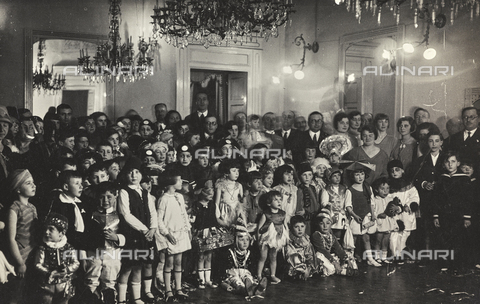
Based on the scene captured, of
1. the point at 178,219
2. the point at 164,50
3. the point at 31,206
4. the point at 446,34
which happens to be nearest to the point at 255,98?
the point at 164,50

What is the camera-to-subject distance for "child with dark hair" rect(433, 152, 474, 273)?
4242 millimetres

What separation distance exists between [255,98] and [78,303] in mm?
3224

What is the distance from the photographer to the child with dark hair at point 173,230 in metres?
3.48

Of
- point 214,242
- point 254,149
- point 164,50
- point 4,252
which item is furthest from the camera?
point 164,50

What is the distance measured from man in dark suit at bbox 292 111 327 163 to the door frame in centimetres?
87

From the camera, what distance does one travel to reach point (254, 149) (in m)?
4.42

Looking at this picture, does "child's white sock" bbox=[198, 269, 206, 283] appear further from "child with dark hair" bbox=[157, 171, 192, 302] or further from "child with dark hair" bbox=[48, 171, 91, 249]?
"child with dark hair" bbox=[48, 171, 91, 249]

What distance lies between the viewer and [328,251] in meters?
4.15

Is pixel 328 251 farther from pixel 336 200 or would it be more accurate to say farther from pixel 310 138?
pixel 310 138

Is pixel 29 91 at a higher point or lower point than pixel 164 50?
lower

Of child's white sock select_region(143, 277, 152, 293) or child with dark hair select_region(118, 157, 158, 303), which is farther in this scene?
child's white sock select_region(143, 277, 152, 293)

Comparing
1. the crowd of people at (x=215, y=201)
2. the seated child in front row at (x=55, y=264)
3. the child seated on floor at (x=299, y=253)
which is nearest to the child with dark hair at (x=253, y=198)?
the crowd of people at (x=215, y=201)

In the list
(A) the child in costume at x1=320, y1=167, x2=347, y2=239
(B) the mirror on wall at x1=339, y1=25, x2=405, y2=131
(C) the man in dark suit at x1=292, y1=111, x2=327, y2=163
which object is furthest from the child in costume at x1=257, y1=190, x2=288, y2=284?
(B) the mirror on wall at x1=339, y1=25, x2=405, y2=131

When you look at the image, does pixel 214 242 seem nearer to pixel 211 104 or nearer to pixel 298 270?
pixel 298 270
